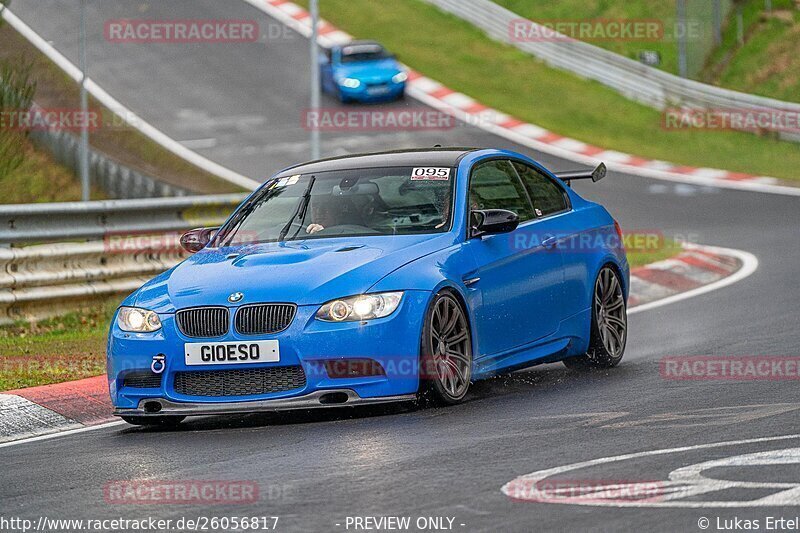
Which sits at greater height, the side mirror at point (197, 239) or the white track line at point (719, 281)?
the side mirror at point (197, 239)

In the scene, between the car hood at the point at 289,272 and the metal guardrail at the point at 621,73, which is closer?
the car hood at the point at 289,272

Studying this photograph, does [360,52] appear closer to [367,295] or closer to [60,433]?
[60,433]

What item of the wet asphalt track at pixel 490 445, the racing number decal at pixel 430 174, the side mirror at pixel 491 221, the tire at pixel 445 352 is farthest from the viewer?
the racing number decal at pixel 430 174

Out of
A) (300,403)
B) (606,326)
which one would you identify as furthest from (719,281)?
(300,403)

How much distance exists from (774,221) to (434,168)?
13089 millimetres

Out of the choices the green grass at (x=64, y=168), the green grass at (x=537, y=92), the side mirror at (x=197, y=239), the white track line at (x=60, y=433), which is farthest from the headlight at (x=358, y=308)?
the green grass at (x=537, y=92)

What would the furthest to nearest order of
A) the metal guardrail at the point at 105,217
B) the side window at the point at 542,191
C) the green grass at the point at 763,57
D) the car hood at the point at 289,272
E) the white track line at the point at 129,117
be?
the green grass at the point at 763,57 < the white track line at the point at 129,117 < the metal guardrail at the point at 105,217 < the side window at the point at 542,191 < the car hood at the point at 289,272

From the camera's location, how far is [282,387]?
796cm

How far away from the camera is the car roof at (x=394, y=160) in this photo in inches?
368

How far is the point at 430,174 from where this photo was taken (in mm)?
9195

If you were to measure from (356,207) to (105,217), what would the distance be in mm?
5509

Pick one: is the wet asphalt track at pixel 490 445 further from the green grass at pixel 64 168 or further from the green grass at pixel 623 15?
the green grass at pixel 623 15

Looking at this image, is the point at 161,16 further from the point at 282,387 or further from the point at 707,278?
the point at 282,387

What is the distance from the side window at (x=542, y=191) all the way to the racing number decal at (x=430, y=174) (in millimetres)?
861
